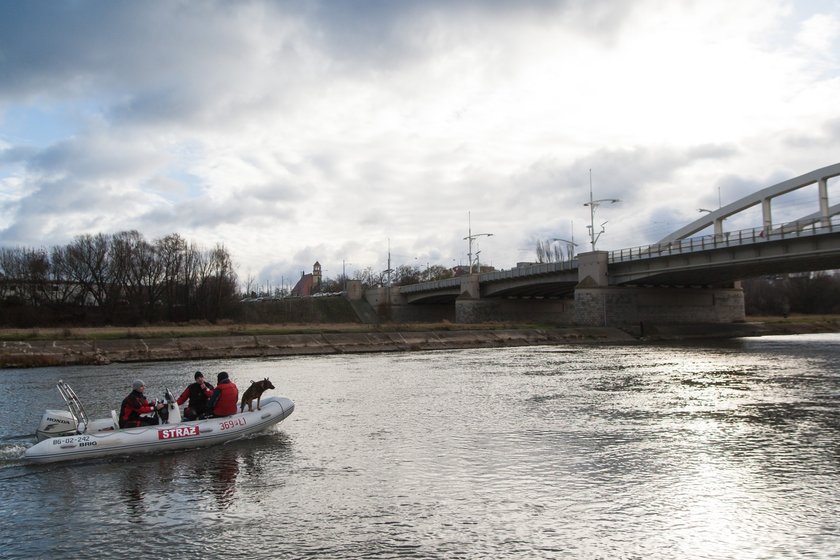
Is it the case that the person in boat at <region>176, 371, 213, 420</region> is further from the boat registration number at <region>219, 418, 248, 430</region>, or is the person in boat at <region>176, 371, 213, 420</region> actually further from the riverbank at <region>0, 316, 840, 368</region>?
the riverbank at <region>0, 316, 840, 368</region>

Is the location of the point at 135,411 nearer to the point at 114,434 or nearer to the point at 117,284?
the point at 114,434

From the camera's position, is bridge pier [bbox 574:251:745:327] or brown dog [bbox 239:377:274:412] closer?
brown dog [bbox 239:377:274:412]

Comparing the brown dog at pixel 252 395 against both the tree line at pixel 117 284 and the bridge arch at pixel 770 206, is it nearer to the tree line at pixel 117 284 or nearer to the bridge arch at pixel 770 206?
the bridge arch at pixel 770 206

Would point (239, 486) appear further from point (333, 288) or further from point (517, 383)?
point (333, 288)

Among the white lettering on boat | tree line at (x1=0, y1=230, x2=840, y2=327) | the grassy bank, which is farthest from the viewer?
tree line at (x1=0, y1=230, x2=840, y2=327)

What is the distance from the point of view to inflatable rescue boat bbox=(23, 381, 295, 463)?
14602mm

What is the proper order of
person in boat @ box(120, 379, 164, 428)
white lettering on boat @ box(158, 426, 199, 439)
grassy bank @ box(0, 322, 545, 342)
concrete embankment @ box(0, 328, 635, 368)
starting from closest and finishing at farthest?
1. white lettering on boat @ box(158, 426, 199, 439)
2. person in boat @ box(120, 379, 164, 428)
3. concrete embankment @ box(0, 328, 635, 368)
4. grassy bank @ box(0, 322, 545, 342)

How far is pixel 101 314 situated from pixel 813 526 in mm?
93115

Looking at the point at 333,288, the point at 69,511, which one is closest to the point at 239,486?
the point at 69,511

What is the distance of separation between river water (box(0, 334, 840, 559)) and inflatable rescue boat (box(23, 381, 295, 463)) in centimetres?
28

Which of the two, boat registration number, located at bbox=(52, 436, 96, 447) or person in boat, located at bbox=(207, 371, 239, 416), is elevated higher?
person in boat, located at bbox=(207, 371, 239, 416)

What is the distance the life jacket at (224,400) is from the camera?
17016 millimetres

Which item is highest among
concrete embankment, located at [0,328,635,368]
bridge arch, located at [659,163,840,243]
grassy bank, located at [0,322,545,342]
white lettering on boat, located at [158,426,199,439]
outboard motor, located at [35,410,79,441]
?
bridge arch, located at [659,163,840,243]

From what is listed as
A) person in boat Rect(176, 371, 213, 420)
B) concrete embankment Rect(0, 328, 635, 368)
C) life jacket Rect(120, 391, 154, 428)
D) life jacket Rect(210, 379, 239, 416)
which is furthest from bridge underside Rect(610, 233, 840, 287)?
life jacket Rect(120, 391, 154, 428)
